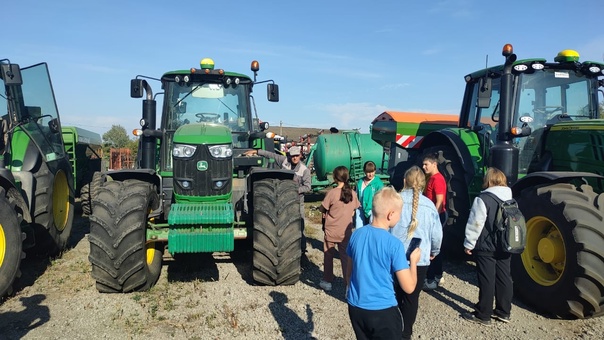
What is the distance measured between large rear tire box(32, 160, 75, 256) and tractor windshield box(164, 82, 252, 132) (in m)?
1.70

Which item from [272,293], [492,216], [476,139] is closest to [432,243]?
[492,216]

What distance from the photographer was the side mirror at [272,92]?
7.29 meters

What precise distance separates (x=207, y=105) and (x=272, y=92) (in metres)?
1.06

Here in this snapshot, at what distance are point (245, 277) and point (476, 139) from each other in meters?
3.68

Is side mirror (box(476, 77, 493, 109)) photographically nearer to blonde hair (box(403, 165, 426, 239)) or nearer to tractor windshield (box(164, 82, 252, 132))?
blonde hair (box(403, 165, 426, 239))

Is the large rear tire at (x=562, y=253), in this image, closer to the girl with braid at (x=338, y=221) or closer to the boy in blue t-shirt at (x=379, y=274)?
the girl with braid at (x=338, y=221)

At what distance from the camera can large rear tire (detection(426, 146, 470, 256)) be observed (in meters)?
6.39

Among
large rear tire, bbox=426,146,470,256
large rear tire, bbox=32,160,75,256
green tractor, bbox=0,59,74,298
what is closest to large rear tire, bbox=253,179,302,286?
large rear tire, bbox=426,146,470,256

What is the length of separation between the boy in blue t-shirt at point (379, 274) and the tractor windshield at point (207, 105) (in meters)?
4.27

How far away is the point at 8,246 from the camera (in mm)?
4848

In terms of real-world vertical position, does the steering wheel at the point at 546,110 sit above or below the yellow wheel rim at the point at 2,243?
above

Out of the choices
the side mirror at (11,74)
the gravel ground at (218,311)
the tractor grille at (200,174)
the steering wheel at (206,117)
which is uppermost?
the side mirror at (11,74)

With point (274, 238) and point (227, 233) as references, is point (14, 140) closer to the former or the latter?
point (227, 233)

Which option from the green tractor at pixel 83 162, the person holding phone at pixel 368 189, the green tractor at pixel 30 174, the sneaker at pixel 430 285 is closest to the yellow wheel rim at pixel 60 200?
the green tractor at pixel 30 174
